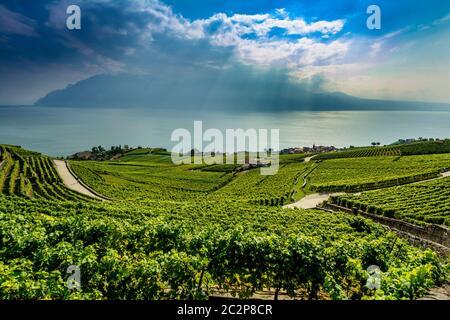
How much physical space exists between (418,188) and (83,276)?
135ft

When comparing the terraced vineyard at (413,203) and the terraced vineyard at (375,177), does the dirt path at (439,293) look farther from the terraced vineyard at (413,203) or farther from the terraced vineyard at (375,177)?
the terraced vineyard at (375,177)

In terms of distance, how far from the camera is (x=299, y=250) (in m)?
7.97

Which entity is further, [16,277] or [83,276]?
[83,276]

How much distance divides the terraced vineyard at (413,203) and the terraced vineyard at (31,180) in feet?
139

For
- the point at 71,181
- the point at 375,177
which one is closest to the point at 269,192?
the point at 375,177

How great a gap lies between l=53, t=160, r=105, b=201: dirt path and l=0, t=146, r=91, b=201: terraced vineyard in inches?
55.2

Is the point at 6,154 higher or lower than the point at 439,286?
higher

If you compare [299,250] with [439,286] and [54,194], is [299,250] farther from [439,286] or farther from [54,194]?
[54,194]

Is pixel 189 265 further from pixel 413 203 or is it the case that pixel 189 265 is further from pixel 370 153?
pixel 370 153

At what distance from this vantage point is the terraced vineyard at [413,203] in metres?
23.2

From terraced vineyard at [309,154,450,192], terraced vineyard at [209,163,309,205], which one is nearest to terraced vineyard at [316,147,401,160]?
terraced vineyard at [309,154,450,192]
